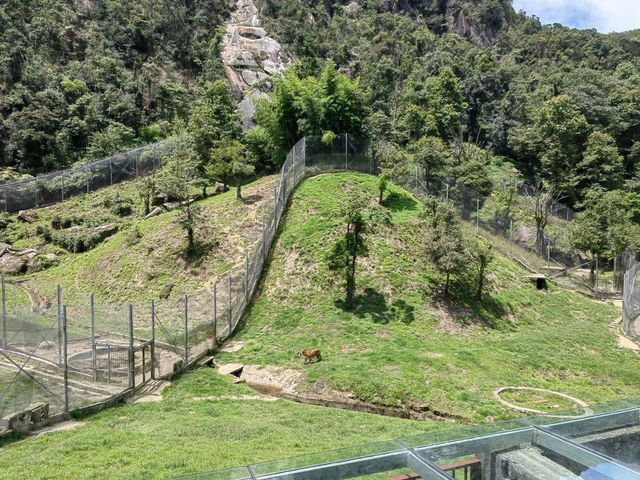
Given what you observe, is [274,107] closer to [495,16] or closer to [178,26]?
[178,26]

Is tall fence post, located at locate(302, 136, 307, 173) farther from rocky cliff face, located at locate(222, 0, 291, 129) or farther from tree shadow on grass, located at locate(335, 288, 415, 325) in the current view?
rocky cliff face, located at locate(222, 0, 291, 129)

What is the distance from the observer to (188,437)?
8711mm

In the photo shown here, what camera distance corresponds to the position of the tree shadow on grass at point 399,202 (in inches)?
951

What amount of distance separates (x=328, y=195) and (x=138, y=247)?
9946mm

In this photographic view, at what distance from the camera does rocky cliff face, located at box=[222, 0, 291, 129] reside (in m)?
58.0

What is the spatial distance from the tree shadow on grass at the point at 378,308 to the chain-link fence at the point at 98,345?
4.47 m

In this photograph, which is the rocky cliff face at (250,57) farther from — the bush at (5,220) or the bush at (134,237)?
the bush at (134,237)

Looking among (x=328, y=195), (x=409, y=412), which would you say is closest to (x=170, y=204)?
(x=328, y=195)

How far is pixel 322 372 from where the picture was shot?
13602mm

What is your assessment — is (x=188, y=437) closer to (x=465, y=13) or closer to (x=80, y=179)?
(x=80, y=179)

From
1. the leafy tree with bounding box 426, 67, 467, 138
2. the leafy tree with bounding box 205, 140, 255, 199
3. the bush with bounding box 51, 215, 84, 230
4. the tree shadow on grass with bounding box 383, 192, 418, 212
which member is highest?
the leafy tree with bounding box 426, 67, 467, 138

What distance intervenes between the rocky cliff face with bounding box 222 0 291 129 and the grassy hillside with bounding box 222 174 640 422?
36801mm

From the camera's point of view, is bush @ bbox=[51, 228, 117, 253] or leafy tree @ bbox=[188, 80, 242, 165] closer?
bush @ bbox=[51, 228, 117, 253]

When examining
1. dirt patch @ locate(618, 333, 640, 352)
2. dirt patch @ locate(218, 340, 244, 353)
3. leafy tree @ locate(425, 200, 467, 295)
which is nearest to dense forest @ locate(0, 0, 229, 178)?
dirt patch @ locate(218, 340, 244, 353)
